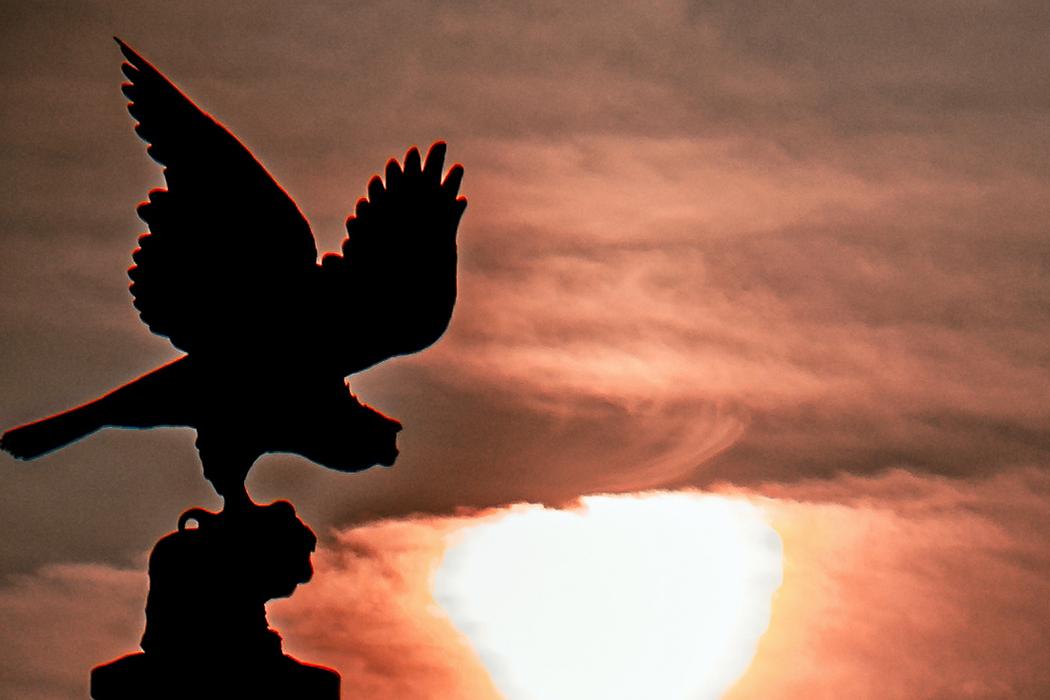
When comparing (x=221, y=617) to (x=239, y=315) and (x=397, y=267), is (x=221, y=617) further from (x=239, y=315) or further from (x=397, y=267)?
(x=397, y=267)

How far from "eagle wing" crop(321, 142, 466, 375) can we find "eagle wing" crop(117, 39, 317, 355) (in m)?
0.25

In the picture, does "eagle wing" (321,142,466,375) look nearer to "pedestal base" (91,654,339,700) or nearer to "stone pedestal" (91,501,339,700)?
"stone pedestal" (91,501,339,700)

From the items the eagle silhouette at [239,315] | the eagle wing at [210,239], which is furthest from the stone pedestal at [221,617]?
the eagle wing at [210,239]

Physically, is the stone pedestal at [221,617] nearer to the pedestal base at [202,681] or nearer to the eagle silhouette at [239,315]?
the pedestal base at [202,681]

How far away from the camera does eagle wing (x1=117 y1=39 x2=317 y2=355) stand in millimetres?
7844

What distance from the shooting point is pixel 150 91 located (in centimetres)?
802

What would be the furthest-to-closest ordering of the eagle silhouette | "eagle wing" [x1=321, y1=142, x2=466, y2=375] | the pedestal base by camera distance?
"eagle wing" [x1=321, y1=142, x2=466, y2=375], the eagle silhouette, the pedestal base

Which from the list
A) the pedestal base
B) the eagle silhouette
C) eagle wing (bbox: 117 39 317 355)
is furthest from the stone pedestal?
eagle wing (bbox: 117 39 317 355)

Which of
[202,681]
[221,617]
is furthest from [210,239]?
[202,681]

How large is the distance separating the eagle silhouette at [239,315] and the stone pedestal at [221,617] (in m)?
0.32

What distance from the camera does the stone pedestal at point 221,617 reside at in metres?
7.23

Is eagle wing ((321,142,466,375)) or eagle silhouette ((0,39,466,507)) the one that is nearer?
eagle silhouette ((0,39,466,507))

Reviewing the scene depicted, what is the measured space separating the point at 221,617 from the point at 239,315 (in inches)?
59.7

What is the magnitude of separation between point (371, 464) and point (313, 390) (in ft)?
1.75
